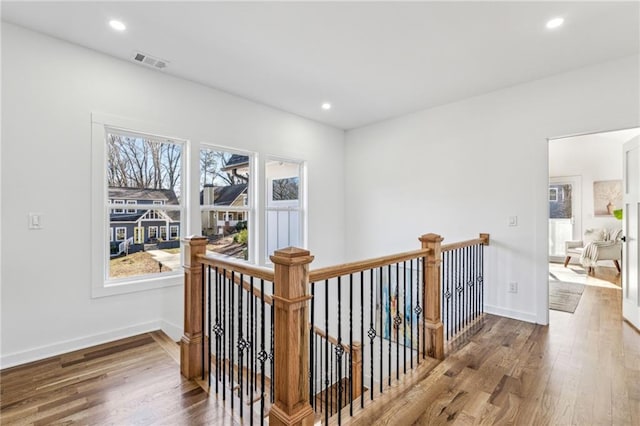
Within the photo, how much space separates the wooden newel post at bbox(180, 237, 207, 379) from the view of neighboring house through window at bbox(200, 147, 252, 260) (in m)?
1.45

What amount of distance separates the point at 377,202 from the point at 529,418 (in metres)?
3.38

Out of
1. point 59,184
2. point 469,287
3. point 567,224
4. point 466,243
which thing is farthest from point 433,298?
point 567,224

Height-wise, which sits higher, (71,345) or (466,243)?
(466,243)

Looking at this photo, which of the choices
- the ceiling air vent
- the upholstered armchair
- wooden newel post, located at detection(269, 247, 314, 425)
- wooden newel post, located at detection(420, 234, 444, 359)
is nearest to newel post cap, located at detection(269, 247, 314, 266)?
wooden newel post, located at detection(269, 247, 314, 425)

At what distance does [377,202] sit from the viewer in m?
4.85

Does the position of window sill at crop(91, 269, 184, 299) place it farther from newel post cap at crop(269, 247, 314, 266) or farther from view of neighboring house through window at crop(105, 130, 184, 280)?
newel post cap at crop(269, 247, 314, 266)

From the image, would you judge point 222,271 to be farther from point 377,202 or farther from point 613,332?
point 613,332

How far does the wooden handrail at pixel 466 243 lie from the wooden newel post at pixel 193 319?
6.86 ft

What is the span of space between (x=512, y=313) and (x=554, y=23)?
2.89 metres

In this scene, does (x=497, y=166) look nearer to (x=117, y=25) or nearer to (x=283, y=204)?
(x=283, y=204)

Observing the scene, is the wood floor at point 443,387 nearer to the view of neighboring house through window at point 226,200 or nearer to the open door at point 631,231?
the open door at point 631,231

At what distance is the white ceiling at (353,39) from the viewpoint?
87.7 inches

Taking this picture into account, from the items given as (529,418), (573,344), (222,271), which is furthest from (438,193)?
(222,271)

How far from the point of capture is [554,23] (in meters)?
2.37
